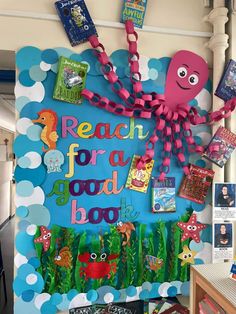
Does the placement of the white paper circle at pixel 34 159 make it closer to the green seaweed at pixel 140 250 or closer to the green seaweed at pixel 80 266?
the green seaweed at pixel 80 266

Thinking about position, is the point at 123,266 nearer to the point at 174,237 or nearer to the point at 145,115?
the point at 174,237

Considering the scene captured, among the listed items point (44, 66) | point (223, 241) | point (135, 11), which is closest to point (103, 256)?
point (223, 241)

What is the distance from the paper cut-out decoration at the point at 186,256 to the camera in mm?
1399

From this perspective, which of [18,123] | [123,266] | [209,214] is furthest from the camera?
[209,214]

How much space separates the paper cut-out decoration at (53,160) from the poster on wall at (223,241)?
2.97 ft

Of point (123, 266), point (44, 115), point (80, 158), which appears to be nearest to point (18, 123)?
point (44, 115)

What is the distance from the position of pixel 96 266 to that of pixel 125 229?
0.23 meters

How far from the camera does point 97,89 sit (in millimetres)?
1317

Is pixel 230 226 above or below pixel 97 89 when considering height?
below

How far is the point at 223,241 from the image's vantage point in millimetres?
1427

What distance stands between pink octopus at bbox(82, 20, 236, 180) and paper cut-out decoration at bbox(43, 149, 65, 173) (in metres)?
0.31

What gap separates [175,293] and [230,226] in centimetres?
47

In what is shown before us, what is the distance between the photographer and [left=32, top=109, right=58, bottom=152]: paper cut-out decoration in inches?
49.1

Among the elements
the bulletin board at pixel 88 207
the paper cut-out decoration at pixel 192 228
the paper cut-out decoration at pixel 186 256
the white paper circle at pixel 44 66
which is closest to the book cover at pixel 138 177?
the bulletin board at pixel 88 207
